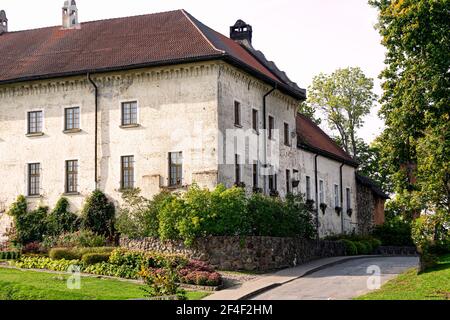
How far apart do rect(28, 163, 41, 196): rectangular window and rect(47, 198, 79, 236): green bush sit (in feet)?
5.85

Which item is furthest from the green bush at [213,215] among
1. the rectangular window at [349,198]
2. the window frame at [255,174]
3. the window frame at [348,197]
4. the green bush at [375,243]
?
the rectangular window at [349,198]

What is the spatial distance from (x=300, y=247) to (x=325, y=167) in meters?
15.1

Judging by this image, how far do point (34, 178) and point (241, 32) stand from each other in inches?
646

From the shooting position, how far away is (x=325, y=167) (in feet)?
167

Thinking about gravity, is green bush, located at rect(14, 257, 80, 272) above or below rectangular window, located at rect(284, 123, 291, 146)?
below

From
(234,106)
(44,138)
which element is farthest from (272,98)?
(44,138)

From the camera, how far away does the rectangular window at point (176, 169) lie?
36250 millimetres

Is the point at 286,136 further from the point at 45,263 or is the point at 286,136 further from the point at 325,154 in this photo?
the point at 45,263

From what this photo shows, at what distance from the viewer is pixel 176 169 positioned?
3641 centimetres

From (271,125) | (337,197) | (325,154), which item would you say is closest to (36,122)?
(271,125)

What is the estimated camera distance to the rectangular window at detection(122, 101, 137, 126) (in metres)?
37.6

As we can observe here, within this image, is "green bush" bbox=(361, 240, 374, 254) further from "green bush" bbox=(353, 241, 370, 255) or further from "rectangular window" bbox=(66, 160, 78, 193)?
"rectangular window" bbox=(66, 160, 78, 193)

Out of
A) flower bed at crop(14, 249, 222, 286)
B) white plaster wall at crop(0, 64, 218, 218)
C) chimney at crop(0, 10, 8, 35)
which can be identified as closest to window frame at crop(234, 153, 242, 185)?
white plaster wall at crop(0, 64, 218, 218)

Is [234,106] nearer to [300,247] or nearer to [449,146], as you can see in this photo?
[300,247]
